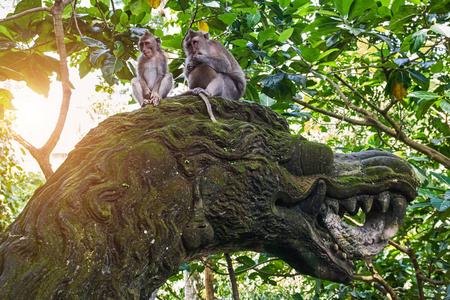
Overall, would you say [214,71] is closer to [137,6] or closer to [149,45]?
[149,45]

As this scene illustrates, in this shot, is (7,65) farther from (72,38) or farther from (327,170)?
(327,170)

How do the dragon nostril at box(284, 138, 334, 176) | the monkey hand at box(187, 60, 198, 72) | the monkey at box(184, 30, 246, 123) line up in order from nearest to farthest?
the dragon nostril at box(284, 138, 334, 176) < the monkey at box(184, 30, 246, 123) < the monkey hand at box(187, 60, 198, 72)

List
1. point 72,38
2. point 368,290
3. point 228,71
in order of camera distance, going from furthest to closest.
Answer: point 368,290 → point 228,71 → point 72,38

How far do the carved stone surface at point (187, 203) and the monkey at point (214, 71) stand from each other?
1230mm

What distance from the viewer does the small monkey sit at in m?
3.93

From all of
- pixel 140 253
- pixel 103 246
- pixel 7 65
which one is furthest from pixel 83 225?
pixel 7 65

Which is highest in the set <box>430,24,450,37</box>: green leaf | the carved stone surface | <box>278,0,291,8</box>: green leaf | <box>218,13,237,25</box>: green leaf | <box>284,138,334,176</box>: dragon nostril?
<box>278,0,291,8</box>: green leaf

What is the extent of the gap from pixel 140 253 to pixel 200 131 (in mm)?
818

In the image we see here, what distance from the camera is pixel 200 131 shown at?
2.38 metres

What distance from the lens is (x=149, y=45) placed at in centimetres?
427

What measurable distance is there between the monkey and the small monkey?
0.25 m

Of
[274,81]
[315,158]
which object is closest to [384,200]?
[315,158]

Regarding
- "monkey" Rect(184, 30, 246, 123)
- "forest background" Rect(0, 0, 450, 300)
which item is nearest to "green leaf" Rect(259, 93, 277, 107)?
"forest background" Rect(0, 0, 450, 300)

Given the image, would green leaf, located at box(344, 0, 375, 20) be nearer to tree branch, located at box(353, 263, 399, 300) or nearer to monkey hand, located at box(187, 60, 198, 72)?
monkey hand, located at box(187, 60, 198, 72)
